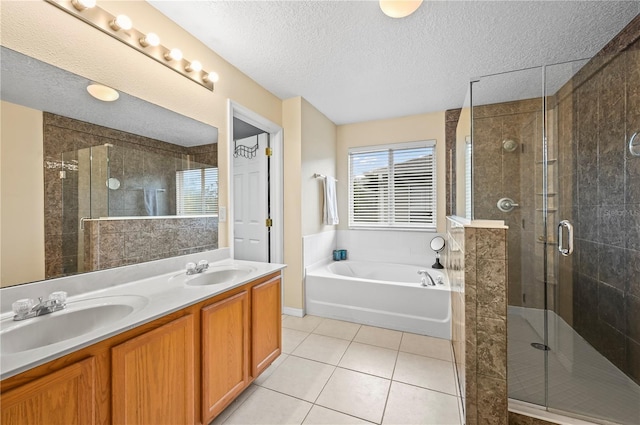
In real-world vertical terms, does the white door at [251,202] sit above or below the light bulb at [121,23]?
below

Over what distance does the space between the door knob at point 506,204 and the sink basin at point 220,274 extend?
102 inches

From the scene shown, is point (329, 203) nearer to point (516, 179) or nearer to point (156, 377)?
point (516, 179)

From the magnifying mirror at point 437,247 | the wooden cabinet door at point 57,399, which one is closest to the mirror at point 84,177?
the wooden cabinet door at point 57,399

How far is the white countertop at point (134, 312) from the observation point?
71 cm

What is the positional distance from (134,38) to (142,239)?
3.94 feet

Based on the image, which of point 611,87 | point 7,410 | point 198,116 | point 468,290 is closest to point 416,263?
point 468,290

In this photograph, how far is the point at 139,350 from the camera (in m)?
0.98

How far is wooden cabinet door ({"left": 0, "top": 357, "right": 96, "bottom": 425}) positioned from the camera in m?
0.68

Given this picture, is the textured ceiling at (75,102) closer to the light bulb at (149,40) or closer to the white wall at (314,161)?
the light bulb at (149,40)

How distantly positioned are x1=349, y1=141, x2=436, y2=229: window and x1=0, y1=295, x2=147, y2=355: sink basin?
300 cm

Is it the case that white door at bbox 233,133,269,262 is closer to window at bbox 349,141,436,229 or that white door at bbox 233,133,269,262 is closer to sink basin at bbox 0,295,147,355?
window at bbox 349,141,436,229

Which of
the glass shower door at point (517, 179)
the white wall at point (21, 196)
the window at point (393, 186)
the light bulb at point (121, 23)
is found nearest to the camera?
the white wall at point (21, 196)

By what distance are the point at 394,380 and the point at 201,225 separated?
1820 millimetres

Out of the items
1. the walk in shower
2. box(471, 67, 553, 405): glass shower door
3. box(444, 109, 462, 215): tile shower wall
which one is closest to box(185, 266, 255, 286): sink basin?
the walk in shower
